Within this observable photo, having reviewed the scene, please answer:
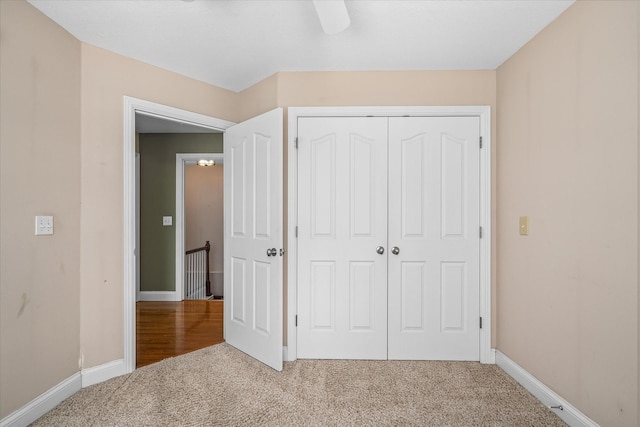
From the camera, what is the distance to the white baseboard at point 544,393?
66.9 inches

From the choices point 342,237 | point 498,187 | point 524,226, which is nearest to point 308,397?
point 342,237

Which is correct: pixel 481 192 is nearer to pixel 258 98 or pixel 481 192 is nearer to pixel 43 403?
pixel 258 98

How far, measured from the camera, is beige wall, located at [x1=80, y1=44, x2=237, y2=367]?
2.18 m

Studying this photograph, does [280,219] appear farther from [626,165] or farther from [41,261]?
[626,165]

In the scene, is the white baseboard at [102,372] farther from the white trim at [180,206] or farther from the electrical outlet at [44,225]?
the white trim at [180,206]

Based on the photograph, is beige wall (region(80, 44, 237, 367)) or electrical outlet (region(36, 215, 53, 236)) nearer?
electrical outlet (region(36, 215, 53, 236))

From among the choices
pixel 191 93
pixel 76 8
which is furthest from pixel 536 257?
pixel 76 8

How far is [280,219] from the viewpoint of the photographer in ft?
7.78

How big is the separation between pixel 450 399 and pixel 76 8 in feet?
→ 11.1

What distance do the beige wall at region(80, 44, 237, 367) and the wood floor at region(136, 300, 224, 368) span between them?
0.47 meters

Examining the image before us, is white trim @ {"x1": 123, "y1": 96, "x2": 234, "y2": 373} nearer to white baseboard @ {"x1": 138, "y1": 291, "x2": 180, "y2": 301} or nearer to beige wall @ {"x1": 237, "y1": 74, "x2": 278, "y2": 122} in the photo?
beige wall @ {"x1": 237, "y1": 74, "x2": 278, "y2": 122}

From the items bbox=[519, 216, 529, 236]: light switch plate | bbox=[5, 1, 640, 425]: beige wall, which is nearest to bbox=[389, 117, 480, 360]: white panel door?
bbox=[5, 1, 640, 425]: beige wall

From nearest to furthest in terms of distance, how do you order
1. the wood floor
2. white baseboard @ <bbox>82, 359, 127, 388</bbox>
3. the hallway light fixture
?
the hallway light fixture
white baseboard @ <bbox>82, 359, 127, 388</bbox>
the wood floor

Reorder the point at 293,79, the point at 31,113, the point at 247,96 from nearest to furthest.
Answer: the point at 31,113 → the point at 293,79 → the point at 247,96
